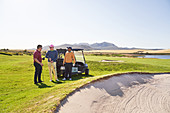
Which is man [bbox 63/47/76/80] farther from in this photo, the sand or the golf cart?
the sand

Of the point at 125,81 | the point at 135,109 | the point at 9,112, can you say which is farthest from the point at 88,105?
the point at 125,81

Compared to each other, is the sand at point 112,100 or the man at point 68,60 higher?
the man at point 68,60

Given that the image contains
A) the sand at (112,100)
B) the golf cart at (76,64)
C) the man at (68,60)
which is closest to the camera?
the sand at (112,100)

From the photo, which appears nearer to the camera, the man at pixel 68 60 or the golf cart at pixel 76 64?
the man at pixel 68 60

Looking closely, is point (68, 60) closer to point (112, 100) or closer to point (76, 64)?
point (76, 64)

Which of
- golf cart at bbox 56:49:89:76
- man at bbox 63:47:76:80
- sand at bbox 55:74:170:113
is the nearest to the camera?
sand at bbox 55:74:170:113

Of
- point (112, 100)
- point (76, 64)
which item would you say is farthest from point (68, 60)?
point (112, 100)

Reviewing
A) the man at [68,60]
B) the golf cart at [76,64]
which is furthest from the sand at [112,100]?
the golf cart at [76,64]

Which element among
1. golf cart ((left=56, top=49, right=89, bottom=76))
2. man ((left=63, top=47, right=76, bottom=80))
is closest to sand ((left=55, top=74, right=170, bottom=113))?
man ((left=63, top=47, right=76, bottom=80))

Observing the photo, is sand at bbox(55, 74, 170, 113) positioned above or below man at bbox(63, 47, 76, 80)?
below

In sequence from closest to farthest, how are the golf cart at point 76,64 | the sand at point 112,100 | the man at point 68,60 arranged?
the sand at point 112,100
the man at point 68,60
the golf cart at point 76,64

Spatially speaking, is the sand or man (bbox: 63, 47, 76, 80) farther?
man (bbox: 63, 47, 76, 80)

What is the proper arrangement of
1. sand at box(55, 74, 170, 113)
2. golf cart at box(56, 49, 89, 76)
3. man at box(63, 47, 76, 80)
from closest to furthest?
sand at box(55, 74, 170, 113) < man at box(63, 47, 76, 80) < golf cart at box(56, 49, 89, 76)

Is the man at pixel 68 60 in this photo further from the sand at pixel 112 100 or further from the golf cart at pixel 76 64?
the sand at pixel 112 100
